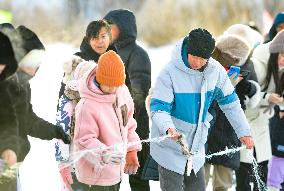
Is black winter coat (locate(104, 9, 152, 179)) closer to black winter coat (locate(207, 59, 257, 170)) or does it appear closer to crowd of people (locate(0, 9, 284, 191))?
crowd of people (locate(0, 9, 284, 191))

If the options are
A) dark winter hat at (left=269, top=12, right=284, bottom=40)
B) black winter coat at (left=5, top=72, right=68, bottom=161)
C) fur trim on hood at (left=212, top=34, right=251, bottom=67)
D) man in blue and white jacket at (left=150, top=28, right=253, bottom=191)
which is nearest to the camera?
black winter coat at (left=5, top=72, right=68, bottom=161)

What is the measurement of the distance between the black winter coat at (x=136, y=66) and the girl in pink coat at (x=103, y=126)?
1127mm

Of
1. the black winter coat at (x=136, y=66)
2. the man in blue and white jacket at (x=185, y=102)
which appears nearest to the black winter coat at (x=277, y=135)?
the black winter coat at (x=136, y=66)

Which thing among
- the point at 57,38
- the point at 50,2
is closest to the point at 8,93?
the point at 57,38

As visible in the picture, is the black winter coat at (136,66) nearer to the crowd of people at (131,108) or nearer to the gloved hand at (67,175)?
the crowd of people at (131,108)

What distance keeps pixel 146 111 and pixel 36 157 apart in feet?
7.19

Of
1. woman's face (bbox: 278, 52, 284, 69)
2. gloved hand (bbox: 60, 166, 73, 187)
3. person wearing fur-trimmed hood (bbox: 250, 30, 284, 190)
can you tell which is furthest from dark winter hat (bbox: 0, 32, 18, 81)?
woman's face (bbox: 278, 52, 284, 69)

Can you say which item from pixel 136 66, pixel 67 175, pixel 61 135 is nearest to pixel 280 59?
pixel 136 66

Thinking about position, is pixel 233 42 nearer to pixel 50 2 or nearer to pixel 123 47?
pixel 123 47

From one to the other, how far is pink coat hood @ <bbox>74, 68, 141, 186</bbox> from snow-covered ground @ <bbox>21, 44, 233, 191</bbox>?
112 cm

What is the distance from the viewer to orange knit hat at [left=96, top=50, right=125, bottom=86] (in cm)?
474

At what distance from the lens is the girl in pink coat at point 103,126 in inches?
187

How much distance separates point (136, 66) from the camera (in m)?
6.06

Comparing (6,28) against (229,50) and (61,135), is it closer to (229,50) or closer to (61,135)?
(61,135)
